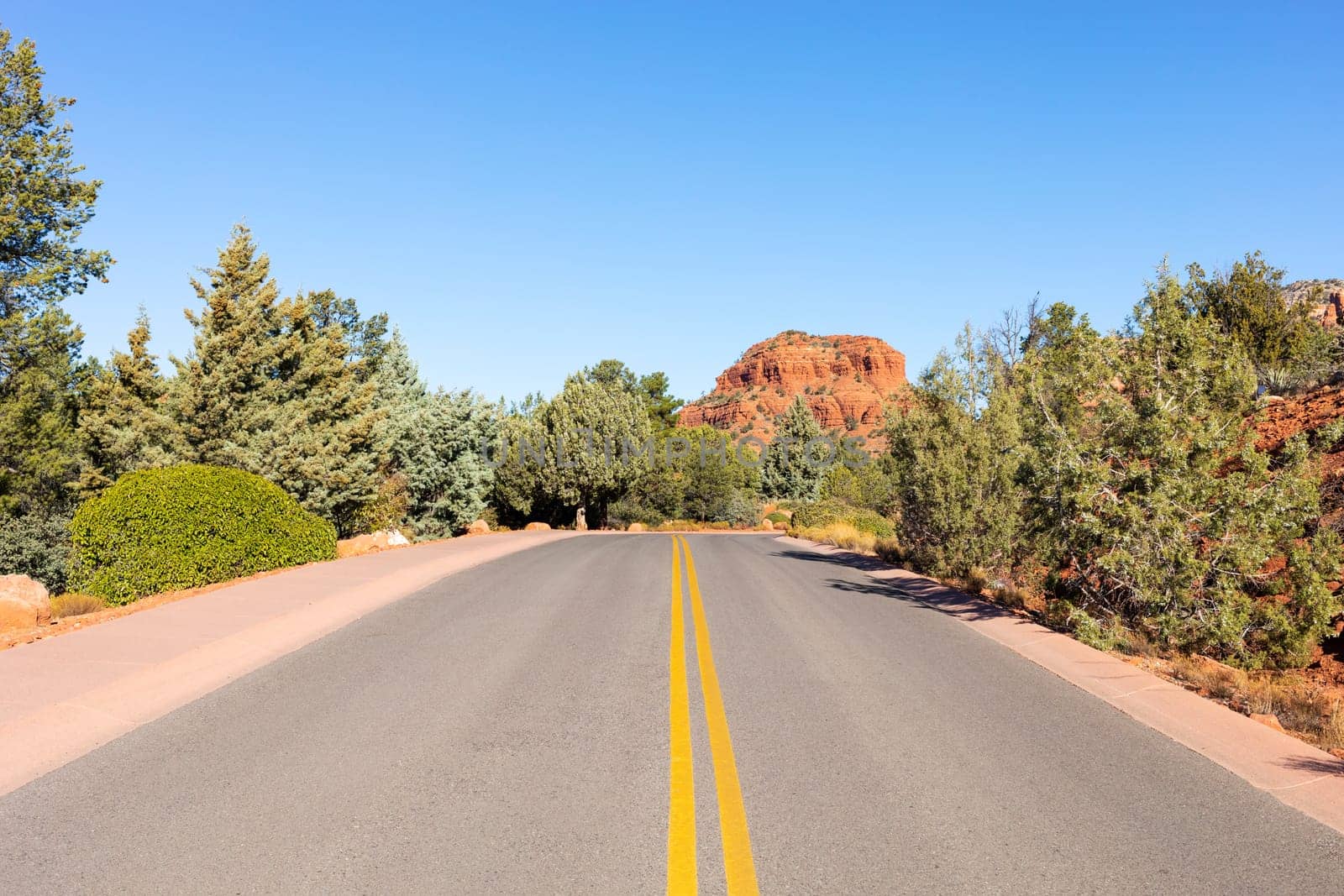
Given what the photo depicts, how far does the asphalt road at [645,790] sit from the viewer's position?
3.52m

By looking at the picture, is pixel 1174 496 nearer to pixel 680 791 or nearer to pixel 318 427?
pixel 680 791

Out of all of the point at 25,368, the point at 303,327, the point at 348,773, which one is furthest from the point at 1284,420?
the point at 25,368

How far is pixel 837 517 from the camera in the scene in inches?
1455

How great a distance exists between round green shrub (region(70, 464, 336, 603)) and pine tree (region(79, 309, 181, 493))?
15773 mm

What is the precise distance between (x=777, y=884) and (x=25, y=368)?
36319 mm

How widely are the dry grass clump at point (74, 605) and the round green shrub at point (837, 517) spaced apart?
82.3ft

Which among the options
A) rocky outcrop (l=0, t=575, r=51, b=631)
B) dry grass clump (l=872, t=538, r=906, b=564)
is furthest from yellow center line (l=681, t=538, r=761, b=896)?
dry grass clump (l=872, t=538, r=906, b=564)

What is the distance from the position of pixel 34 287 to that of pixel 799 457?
48.7 meters

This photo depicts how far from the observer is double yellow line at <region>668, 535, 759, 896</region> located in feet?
11.4

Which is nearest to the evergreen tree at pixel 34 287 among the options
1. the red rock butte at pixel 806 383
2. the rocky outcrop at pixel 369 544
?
the rocky outcrop at pixel 369 544

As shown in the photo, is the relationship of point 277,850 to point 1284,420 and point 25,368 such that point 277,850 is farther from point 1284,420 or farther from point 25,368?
point 25,368

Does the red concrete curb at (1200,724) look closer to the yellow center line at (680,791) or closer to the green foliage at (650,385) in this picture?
the yellow center line at (680,791)

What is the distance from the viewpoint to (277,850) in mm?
3656

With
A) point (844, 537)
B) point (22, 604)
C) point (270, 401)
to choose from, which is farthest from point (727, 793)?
point (270, 401)
